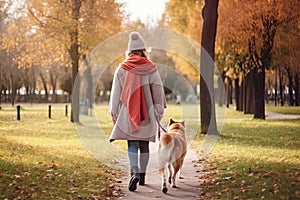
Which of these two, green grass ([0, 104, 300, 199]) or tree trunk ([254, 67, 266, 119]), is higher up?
tree trunk ([254, 67, 266, 119])

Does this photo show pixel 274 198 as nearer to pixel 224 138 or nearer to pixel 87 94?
pixel 224 138

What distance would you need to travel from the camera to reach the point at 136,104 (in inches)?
368

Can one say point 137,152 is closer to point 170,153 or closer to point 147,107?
point 170,153

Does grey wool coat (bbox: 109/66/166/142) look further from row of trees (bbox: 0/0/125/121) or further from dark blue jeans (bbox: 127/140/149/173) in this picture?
row of trees (bbox: 0/0/125/121)

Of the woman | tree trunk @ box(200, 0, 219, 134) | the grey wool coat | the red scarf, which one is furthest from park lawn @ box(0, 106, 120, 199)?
tree trunk @ box(200, 0, 219, 134)

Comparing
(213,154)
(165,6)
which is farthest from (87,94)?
(213,154)

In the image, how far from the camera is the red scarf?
30.7ft

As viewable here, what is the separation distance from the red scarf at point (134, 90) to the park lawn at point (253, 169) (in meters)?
1.63

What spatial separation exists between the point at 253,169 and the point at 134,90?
3432mm

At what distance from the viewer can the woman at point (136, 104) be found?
30.7 feet

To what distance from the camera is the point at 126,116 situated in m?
9.45

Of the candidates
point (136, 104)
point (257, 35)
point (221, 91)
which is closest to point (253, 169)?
point (136, 104)

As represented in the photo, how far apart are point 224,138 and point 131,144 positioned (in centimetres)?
1103

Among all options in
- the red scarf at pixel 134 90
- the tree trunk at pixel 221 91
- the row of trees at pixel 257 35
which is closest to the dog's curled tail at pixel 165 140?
the red scarf at pixel 134 90
